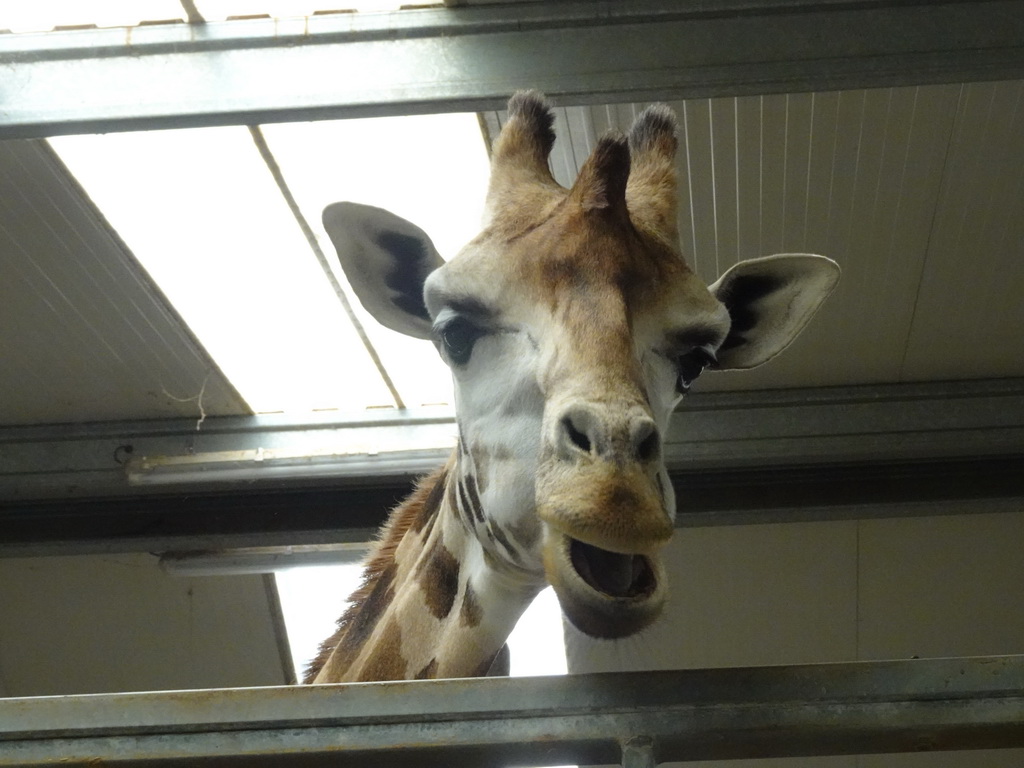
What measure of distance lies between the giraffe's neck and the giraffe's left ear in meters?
0.77

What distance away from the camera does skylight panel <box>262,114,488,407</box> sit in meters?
4.06

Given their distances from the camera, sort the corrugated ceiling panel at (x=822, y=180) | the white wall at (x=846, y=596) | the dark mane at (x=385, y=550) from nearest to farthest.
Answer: the dark mane at (x=385, y=550), the corrugated ceiling panel at (x=822, y=180), the white wall at (x=846, y=596)

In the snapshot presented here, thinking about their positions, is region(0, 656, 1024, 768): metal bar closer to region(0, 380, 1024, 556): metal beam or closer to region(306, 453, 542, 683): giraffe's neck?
region(306, 453, 542, 683): giraffe's neck

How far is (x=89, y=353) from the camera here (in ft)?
16.8

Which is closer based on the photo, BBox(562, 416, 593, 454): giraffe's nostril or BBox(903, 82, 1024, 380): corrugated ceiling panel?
BBox(562, 416, 593, 454): giraffe's nostril

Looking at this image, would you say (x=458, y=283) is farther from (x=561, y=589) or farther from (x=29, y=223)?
(x=29, y=223)

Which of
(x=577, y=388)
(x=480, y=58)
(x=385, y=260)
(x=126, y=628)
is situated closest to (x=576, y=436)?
(x=577, y=388)

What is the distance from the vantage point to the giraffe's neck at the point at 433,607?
2.60 m

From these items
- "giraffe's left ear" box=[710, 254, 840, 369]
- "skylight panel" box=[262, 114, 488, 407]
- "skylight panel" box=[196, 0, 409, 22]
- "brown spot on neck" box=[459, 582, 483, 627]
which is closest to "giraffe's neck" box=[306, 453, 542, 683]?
"brown spot on neck" box=[459, 582, 483, 627]

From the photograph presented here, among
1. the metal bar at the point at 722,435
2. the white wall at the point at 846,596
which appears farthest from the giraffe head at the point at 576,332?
the white wall at the point at 846,596

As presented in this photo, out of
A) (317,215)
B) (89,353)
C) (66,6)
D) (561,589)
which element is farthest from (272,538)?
(561,589)

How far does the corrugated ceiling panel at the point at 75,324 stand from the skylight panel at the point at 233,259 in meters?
0.07

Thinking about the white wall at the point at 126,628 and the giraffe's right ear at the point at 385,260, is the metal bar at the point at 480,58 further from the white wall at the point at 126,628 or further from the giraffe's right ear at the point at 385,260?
the white wall at the point at 126,628

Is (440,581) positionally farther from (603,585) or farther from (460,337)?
(603,585)
